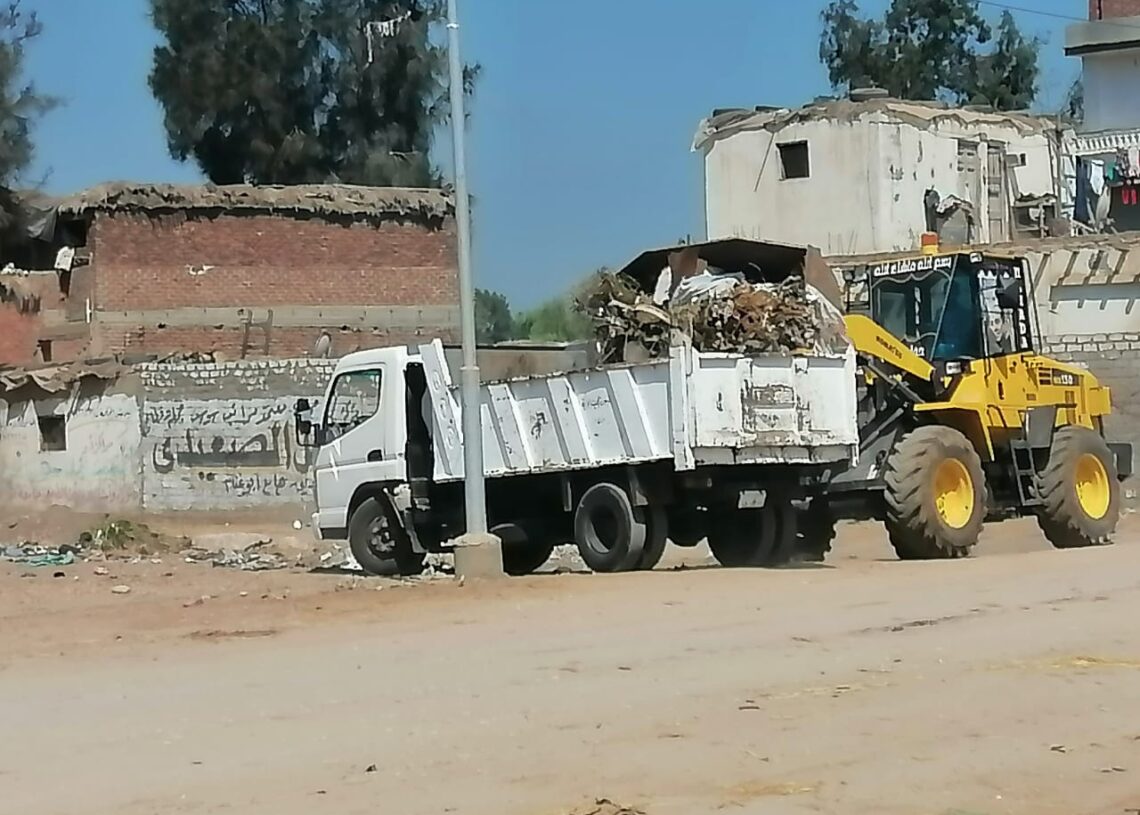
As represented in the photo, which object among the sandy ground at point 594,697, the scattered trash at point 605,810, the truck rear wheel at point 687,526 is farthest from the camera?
the truck rear wheel at point 687,526

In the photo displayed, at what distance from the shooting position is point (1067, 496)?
22859mm

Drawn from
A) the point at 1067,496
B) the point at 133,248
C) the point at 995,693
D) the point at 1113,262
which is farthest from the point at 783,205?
the point at 995,693

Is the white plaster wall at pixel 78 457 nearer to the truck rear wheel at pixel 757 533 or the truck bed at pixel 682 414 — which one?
the truck bed at pixel 682 414

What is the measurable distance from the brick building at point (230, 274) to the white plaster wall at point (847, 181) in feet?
30.7

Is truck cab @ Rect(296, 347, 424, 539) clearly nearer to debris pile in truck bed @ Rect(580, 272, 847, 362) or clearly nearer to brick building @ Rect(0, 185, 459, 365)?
debris pile in truck bed @ Rect(580, 272, 847, 362)

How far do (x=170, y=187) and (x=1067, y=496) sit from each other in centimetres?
2055

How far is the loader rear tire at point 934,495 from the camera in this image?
2059 cm

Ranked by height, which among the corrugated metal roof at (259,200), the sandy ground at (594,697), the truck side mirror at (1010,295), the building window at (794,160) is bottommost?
the sandy ground at (594,697)

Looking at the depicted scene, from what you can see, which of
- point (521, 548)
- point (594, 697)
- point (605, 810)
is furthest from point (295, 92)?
point (605, 810)

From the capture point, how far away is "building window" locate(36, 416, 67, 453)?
108ft

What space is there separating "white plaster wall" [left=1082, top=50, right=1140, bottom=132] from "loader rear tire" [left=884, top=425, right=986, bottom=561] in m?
33.7

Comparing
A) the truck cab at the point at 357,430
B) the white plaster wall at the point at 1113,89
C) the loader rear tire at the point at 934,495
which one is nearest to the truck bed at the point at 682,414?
the loader rear tire at the point at 934,495

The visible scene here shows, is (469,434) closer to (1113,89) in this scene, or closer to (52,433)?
(52,433)

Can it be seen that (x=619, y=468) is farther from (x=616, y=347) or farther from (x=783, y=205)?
(x=783, y=205)
